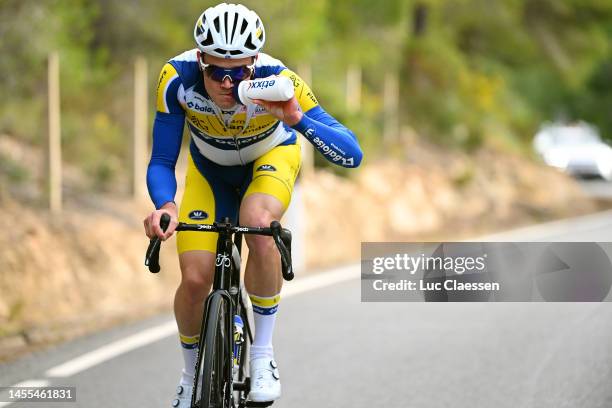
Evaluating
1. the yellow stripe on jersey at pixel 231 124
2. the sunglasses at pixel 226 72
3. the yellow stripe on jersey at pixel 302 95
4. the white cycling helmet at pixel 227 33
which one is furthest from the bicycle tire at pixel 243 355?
the white cycling helmet at pixel 227 33

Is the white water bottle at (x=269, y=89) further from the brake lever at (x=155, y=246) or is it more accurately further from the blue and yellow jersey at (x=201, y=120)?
the brake lever at (x=155, y=246)

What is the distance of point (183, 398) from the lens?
4863 mm

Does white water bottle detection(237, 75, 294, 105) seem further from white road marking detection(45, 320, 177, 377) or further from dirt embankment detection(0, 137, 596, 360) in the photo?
dirt embankment detection(0, 137, 596, 360)

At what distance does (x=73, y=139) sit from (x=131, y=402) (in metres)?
8.12

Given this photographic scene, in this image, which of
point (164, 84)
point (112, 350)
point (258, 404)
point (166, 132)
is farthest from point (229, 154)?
point (112, 350)

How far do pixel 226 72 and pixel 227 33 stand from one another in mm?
200

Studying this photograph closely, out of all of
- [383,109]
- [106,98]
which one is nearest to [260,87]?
[106,98]

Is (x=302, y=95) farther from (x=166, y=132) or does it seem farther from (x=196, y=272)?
(x=196, y=272)

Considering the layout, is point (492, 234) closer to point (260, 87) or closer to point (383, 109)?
point (383, 109)

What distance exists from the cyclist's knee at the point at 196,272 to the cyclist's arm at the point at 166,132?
319 millimetres

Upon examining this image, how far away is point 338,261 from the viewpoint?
517 inches

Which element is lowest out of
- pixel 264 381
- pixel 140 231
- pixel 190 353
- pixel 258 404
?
pixel 258 404

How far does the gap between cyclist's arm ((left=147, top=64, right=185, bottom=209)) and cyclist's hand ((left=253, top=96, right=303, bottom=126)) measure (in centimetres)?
70

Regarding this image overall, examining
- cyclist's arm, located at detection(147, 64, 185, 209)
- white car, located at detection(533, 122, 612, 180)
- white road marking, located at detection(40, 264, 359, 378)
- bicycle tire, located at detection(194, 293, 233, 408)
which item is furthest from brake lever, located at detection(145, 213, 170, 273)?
white car, located at detection(533, 122, 612, 180)
